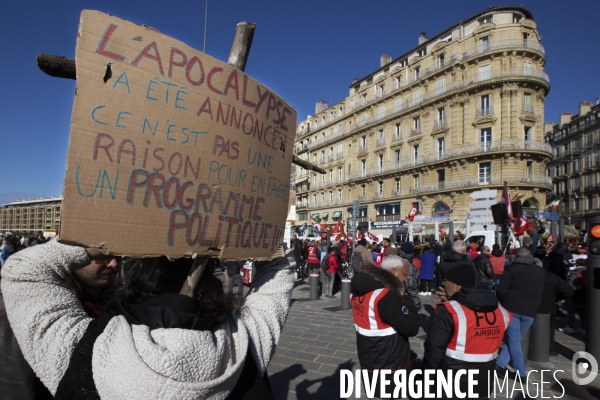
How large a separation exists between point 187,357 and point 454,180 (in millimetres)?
33435

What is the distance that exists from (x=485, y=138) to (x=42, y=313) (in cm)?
3396

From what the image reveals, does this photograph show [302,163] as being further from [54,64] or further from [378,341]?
[378,341]

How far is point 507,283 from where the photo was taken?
4.72 m

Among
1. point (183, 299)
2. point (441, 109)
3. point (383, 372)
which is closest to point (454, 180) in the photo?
point (441, 109)

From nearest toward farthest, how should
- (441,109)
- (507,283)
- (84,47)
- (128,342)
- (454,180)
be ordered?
(128,342)
(84,47)
(507,283)
(454,180)
(441,109)

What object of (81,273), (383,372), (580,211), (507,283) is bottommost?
(383,372)

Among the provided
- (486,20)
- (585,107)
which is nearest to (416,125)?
(486,20)

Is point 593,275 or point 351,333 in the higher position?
point 593,275

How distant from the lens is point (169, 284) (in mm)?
1350

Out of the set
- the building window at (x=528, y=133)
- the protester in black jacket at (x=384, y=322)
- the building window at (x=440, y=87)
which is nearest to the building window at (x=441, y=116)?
the building window at (x=440, y=87)

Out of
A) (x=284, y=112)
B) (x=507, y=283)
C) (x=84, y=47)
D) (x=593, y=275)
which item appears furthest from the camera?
(x=593, y=275)

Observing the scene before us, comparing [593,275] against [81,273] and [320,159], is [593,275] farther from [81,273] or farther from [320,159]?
[320,159]

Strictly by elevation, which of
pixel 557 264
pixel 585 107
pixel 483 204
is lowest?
pixel 557 264

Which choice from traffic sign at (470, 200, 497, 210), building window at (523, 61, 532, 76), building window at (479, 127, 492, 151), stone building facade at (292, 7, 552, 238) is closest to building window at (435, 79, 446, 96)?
stone building facade at (292, 7, 552, 238)
